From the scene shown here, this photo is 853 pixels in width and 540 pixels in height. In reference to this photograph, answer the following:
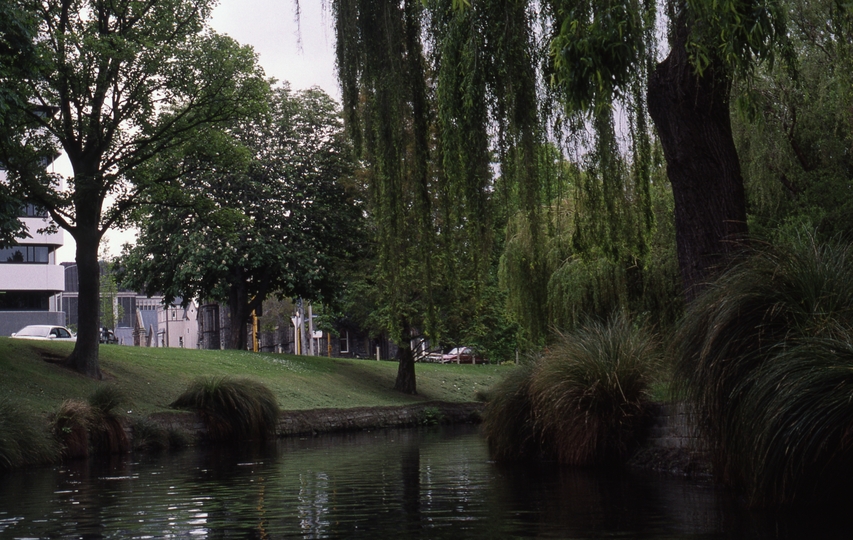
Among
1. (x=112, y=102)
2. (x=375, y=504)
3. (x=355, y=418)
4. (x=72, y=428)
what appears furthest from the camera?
(x=355, y=418)

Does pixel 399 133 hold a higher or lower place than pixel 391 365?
higher

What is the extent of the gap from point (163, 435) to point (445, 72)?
1249 centimetres

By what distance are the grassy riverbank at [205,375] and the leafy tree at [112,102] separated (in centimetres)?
161

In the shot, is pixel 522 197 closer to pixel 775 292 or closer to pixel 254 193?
pixel 775 292

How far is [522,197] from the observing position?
10328mm


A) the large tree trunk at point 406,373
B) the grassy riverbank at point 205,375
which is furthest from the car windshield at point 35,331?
the large tree trunk at point 406,373

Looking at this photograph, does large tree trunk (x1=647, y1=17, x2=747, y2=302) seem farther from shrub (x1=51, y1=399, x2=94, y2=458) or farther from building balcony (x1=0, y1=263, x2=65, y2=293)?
building balcony (x1=0, y1=263, x2=65, y2=293)

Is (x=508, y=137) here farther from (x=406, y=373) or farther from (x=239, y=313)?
(x=239, y=313)

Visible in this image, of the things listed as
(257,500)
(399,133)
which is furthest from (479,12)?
(257,500)

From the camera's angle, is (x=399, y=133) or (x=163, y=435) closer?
(x=399, y=133)

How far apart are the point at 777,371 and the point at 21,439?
40.5 ft

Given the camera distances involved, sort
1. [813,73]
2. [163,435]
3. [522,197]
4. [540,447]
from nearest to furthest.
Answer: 1. [522,197]
2. [540,447]
3. [813,73]
4. [163,435]

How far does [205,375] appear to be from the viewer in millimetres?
28219

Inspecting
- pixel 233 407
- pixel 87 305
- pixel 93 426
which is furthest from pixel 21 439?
pixel 87 305
